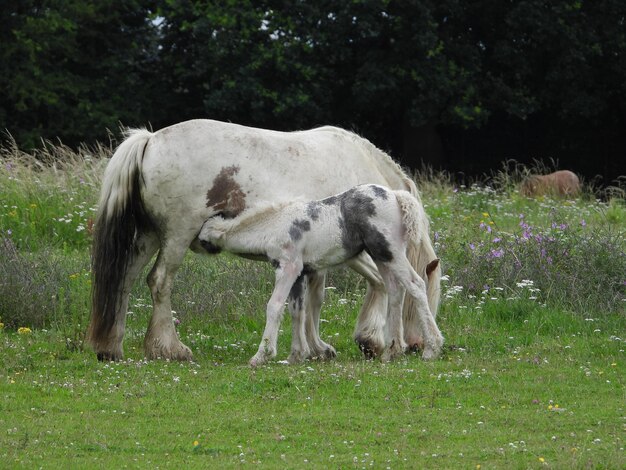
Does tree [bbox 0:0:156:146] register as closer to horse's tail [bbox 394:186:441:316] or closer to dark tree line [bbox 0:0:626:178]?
dark tree line [bbox 0:0:626:178]

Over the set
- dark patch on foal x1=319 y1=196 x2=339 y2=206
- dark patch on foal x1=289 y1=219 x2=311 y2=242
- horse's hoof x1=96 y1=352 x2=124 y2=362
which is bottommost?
horse's hoof x1=96 y1=352 x2=124 y2=362

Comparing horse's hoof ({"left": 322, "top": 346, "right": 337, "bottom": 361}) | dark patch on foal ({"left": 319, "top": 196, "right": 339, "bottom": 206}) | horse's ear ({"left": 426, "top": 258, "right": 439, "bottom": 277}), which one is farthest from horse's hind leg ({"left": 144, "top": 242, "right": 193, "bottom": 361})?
horse's ear ({"left": 426, "top": 258, "right": 439, "bottom": 277})

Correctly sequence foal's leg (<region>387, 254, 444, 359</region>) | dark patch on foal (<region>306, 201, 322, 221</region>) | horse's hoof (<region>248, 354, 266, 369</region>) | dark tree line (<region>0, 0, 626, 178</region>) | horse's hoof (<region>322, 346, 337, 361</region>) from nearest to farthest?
horse's hoof (<region>248, 354, 266, 369</region>) → foal's leg (<region>387, 254, 444, 359</region>) → dark patch on foal (<region>306, 201, 322, 221</region>) → horse's hoof (<region>322, 346, 337, 361</region>) → dark tree line (<region>0, 0, 626, 178</region>)

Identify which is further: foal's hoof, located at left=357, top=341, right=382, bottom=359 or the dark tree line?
the dark tree line

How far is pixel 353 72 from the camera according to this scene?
31469mm

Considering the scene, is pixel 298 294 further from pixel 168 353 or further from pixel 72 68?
pixel 72 68

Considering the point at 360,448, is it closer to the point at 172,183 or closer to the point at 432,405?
the point at 432,405

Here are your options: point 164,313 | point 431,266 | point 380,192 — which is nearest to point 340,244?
point 380,192

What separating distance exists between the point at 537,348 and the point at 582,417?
2.77 metres

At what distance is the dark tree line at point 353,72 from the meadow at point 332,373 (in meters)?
13.9

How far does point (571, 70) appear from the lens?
97.6 feet

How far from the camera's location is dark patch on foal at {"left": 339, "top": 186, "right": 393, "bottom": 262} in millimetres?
9297

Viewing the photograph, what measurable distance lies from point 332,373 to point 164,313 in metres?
1.96

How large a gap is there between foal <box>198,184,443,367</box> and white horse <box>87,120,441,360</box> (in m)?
0.35
